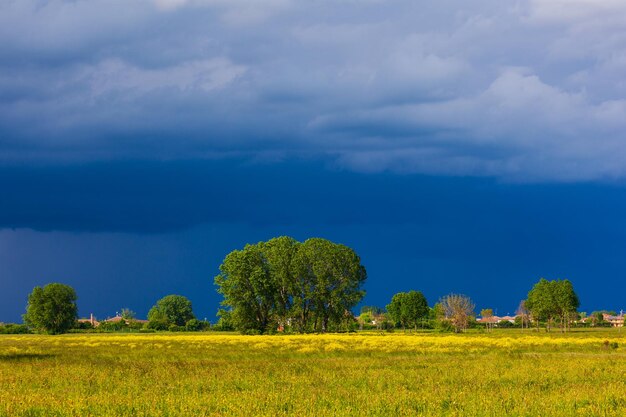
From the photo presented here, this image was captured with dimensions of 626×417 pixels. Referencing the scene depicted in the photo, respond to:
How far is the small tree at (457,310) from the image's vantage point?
5561 inches

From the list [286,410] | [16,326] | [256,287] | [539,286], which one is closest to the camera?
[286,410]

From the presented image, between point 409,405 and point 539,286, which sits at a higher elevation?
point 539,286

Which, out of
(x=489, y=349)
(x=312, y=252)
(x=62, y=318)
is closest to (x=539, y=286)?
(x=312, y=252)

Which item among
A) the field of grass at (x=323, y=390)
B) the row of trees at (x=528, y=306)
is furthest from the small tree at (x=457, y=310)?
the field of grass at (x=323, y=390)

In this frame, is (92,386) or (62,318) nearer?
(92,386)

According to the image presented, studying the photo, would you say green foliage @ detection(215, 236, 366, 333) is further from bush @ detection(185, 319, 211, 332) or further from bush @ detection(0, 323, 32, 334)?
bush @ detection(0, 323, 32, 334)

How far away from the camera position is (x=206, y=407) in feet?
63.1

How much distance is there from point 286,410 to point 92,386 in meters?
10.1

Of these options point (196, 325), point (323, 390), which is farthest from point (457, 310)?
point (323, 390)

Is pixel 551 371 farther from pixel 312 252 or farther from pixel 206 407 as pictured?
pixel 312 252

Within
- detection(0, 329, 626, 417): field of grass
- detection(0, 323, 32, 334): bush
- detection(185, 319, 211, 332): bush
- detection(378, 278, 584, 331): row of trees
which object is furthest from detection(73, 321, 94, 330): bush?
detection(0, 329, 626, 417): field of grass

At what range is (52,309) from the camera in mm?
142375

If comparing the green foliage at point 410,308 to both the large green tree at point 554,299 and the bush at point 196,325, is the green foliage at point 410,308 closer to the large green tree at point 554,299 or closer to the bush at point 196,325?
the large green tree at point 554,299

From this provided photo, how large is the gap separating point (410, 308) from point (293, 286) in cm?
4528
